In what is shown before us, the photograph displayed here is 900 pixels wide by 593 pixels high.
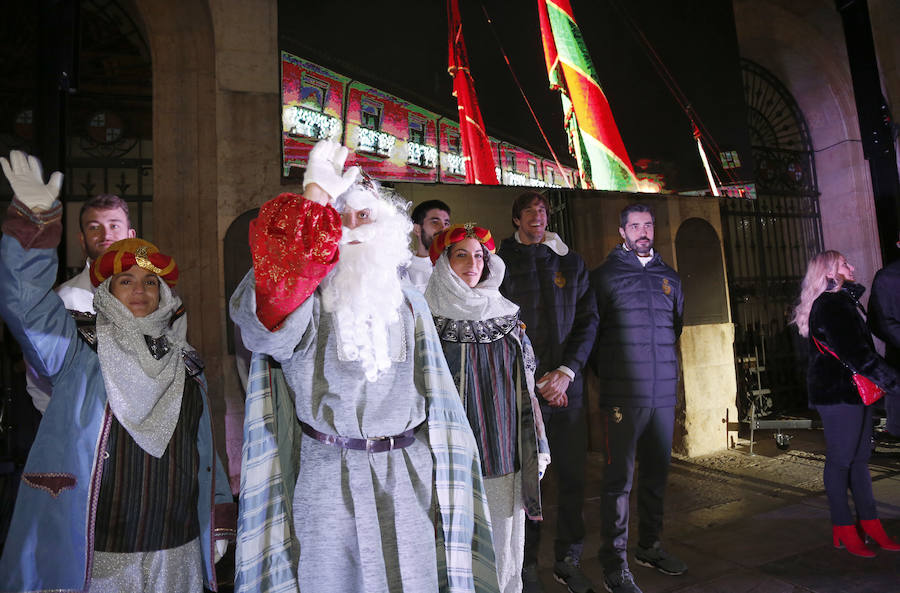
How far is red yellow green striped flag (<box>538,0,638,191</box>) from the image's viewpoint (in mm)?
5199

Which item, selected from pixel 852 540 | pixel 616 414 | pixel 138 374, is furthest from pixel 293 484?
pixel 852 540

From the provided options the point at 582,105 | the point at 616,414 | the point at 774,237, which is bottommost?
the point at 616,414

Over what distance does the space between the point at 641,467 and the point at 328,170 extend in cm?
274

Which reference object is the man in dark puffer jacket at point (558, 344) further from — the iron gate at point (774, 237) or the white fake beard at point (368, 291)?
the iron gate at point (774, 237)

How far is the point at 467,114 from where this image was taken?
4.82 metres

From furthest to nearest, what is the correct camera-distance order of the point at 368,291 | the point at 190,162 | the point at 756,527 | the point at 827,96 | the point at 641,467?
the point at 827,96, the point at 190,162, the point at 756,527, the point at 641,467, the point at 368,291

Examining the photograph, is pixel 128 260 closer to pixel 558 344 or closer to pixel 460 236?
pixel 460 236

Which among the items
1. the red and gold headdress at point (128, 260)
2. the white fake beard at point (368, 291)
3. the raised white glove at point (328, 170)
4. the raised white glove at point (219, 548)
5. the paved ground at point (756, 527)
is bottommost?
the paved ground at point (756, 527)

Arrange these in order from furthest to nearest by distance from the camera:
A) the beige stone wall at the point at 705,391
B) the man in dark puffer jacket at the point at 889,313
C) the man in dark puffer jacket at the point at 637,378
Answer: the beige stone wall at the point at 705,391, the man in dark puffer jacket at the point at 889,313, the man in dark puffer jacket at the point at 637,378

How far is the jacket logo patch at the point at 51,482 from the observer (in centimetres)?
194

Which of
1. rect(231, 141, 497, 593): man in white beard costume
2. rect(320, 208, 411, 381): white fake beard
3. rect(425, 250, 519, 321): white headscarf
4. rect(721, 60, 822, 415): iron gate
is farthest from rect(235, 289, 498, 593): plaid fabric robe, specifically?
rect(721, 60, 822, 415): iron gate

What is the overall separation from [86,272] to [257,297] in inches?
79.8

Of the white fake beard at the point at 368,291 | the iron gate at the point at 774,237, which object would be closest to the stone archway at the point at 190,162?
the white fake beard at the point at 368,291

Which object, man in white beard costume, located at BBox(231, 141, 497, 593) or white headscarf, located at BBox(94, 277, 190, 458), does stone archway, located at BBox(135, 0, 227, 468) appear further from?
man in white beard costume, located at BBox(231, 141, 497, 593)
